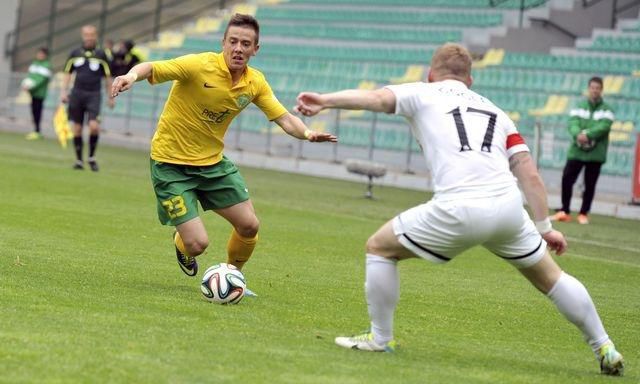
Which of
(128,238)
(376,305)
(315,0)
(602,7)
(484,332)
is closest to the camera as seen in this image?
(376,305)

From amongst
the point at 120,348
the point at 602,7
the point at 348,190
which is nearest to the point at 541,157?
the point at 348,190

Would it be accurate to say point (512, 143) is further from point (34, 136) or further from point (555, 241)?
point (34, 136)

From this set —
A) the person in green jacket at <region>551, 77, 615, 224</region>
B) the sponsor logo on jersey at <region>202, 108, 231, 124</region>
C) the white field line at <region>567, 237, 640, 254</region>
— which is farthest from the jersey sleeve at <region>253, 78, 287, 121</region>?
the person in green jacket at <region>551, 77, 615, 224</region>

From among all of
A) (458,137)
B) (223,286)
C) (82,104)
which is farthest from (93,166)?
(458,137)

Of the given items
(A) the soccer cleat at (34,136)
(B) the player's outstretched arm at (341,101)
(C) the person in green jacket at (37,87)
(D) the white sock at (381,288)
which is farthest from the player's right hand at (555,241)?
(C) the person in green jacket at (37,87)

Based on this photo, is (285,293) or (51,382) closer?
(51,382)

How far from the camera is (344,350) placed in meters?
7.61

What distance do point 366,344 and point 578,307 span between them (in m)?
1.20

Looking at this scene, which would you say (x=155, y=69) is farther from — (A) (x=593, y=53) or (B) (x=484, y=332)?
(A) (x=593, y=53)

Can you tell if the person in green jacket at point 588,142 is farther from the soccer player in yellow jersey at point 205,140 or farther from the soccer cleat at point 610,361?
the soccer cleat at point 610,361

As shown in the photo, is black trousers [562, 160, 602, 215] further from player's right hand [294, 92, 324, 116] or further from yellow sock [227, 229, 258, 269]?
player's right hand [294, 92, 324, 116]

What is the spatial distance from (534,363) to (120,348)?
2.44 meters

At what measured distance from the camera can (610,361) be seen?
7.51 meters

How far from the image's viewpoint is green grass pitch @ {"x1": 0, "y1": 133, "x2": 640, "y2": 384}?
268 inches
